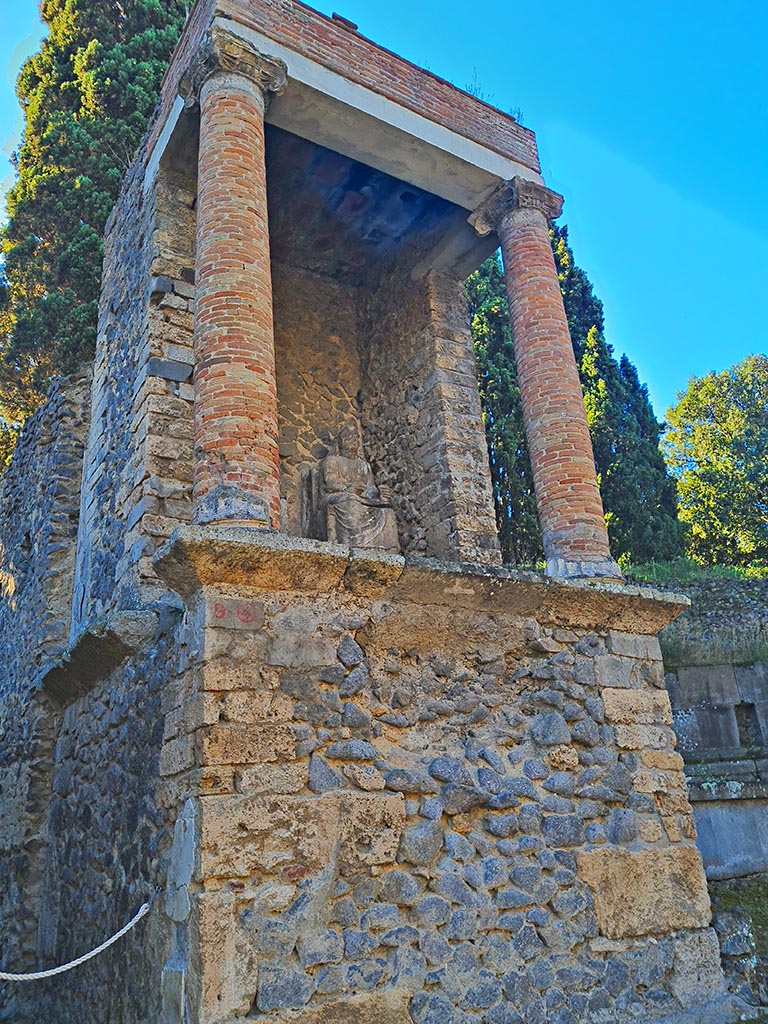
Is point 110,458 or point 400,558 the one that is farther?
point 110,458

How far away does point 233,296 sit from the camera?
5.36m

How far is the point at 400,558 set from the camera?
438cm

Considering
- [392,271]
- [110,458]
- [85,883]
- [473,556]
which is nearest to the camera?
[85,883]

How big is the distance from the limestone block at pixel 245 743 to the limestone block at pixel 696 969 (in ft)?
8.49

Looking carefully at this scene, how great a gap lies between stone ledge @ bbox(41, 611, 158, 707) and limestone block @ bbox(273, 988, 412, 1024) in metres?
2.28

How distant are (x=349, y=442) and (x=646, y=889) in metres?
5.75

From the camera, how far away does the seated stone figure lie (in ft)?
26.7

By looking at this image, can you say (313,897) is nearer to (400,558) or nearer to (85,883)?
(400,558)

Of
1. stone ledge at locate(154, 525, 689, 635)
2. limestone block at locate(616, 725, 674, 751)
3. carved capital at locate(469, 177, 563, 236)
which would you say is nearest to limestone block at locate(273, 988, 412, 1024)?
stone ledge at locate(154, 525, 689, 635)

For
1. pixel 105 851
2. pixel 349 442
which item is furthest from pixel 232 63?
pixel 105 851

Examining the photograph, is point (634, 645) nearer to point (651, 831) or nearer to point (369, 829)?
point (651, 831)

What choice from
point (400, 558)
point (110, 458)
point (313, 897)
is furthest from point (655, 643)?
point (110, 458)

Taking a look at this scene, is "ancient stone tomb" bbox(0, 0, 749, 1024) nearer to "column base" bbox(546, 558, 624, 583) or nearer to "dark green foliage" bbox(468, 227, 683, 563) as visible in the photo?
"column base" bbox(546, 558, 624, 583)

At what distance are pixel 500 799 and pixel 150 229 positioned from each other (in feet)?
19.0
